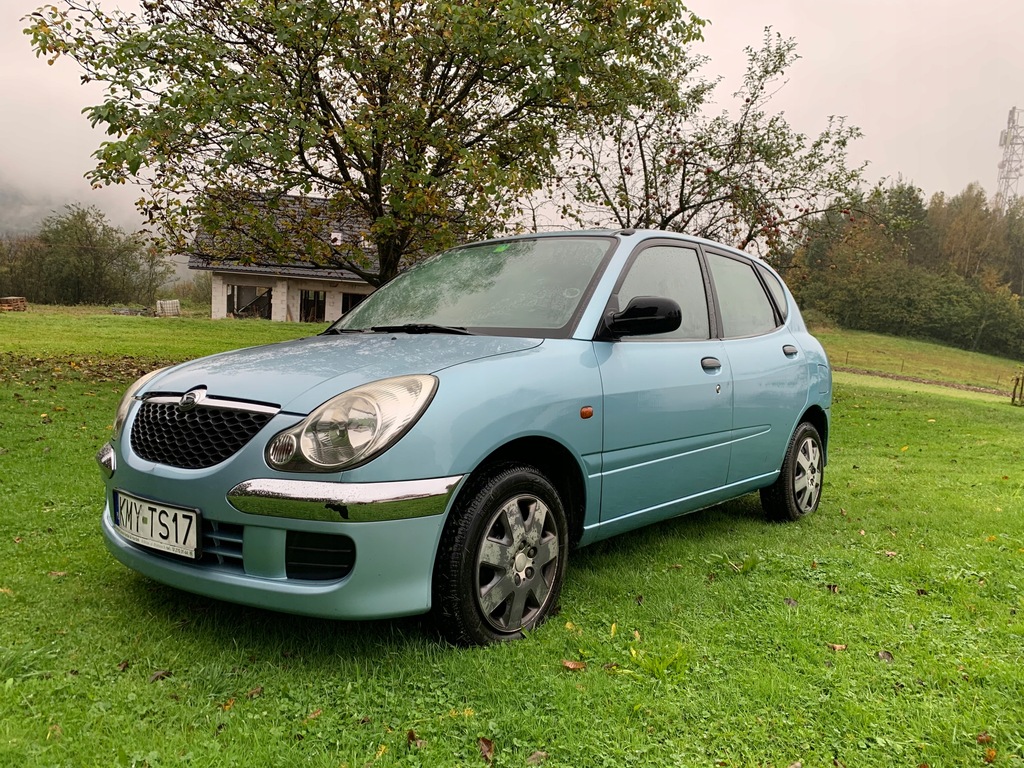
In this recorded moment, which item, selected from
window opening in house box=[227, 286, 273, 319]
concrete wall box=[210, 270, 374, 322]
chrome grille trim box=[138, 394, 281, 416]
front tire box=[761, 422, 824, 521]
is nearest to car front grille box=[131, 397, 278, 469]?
chrome grille trim box=[138, 394, 281, 416]

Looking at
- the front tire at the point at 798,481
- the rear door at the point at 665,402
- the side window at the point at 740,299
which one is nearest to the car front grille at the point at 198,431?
the rear door at the point at 665,402

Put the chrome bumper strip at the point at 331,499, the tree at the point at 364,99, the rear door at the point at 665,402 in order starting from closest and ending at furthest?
the chrome bumper strip at the point at 331,499, the rear door at the point at 665,402, the tree at the point at 364,99

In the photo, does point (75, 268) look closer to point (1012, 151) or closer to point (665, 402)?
point (665, 402)

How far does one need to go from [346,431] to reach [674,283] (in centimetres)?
220

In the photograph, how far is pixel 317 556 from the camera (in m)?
2.52

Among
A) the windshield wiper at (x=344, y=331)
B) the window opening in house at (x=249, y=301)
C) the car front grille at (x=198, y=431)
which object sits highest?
the window opening in house at (x=249, y=301)

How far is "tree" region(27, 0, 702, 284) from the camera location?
27.0 ft

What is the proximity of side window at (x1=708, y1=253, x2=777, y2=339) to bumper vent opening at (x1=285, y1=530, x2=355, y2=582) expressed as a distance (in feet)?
8.68

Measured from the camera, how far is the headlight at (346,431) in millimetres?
2480

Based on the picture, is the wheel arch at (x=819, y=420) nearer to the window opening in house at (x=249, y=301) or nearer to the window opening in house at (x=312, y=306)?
the window opening in house at (x=312, y=306)

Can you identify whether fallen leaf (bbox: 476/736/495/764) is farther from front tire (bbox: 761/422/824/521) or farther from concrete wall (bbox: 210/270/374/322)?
concrete wall (bbox: 210/270/374/322)

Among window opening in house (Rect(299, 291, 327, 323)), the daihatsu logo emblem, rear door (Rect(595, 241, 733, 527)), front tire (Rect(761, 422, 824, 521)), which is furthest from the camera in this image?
window opening in house (Rect(299, 291, 327, 323))

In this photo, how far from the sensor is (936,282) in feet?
193

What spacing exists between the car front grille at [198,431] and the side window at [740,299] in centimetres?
273
